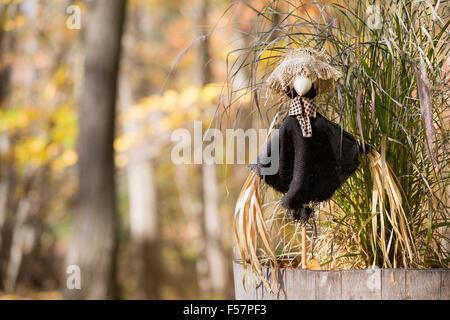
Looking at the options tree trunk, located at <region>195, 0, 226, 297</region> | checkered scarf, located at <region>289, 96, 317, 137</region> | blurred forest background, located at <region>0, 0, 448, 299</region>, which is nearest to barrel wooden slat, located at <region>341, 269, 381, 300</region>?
checkered scarf, located at <region>289, 96, 317, 137</region>

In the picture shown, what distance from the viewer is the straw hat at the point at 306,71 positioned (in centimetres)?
137

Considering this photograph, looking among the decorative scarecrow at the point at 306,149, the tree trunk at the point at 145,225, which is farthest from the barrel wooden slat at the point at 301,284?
the tree trunk at the point at 145,225

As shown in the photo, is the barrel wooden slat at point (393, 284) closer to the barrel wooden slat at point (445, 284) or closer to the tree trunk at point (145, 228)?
the barrel wooden slat at point (445, 284)

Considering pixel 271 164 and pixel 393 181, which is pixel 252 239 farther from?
pixel 393 181

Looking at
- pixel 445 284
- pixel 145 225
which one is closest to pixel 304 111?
pixel 445 284

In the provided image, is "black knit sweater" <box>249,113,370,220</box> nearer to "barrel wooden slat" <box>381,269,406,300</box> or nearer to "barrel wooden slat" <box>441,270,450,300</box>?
"barrel wooden slat" <box>381,269,406,300</box>

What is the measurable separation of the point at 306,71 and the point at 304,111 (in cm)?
13

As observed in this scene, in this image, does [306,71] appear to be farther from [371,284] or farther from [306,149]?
[371,284]

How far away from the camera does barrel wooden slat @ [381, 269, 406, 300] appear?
123 centimetres

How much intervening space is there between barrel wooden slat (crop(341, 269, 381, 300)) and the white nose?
1.88ft

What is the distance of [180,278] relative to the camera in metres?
10.1

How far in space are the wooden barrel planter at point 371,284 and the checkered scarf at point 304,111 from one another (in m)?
0.44
